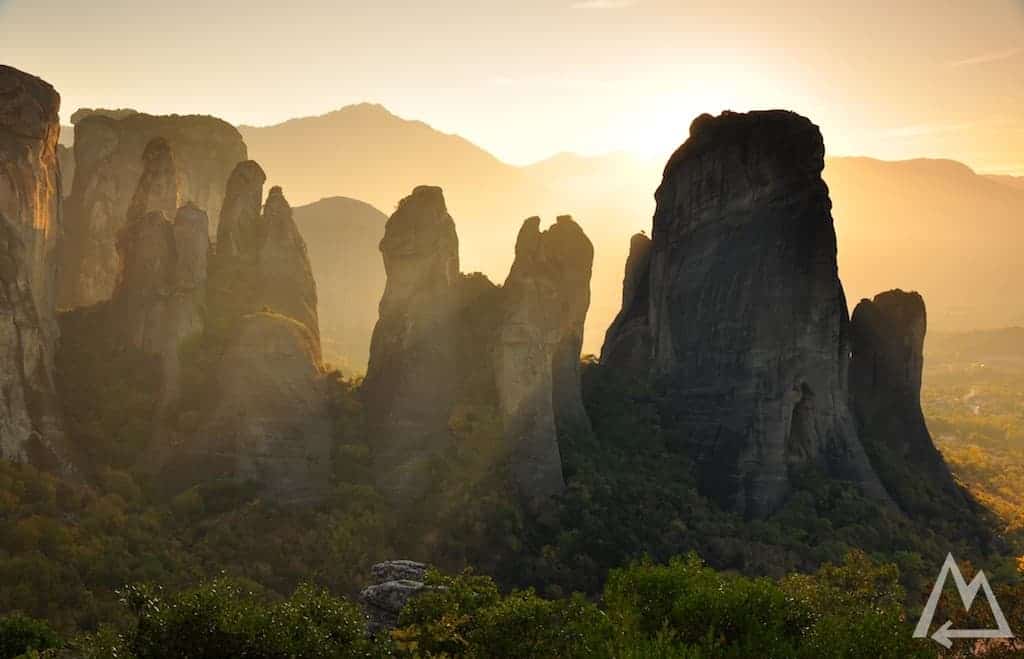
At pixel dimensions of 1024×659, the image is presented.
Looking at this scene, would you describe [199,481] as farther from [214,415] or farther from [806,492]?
[806,492]

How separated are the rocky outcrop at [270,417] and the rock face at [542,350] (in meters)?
13.1

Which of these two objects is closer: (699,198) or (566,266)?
(566,266)

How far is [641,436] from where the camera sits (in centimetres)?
6525

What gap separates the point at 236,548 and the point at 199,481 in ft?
20.6

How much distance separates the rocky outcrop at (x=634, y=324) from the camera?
7544 cm

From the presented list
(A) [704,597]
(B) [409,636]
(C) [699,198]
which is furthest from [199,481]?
(C) [699,198]

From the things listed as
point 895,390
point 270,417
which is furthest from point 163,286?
point 895,390

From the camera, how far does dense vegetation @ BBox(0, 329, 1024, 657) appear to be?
2567 cm

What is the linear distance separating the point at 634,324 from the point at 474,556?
1350 inches

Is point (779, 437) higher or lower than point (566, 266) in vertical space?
lower

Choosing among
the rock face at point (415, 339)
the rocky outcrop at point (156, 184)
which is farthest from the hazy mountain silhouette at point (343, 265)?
the rock face at point (415, 339)

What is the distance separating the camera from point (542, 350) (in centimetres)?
5650

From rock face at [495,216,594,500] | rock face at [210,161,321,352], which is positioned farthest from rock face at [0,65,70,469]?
rock face at [495,216,594,500]

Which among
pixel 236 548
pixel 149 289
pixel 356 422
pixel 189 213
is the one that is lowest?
pixel 236 548
